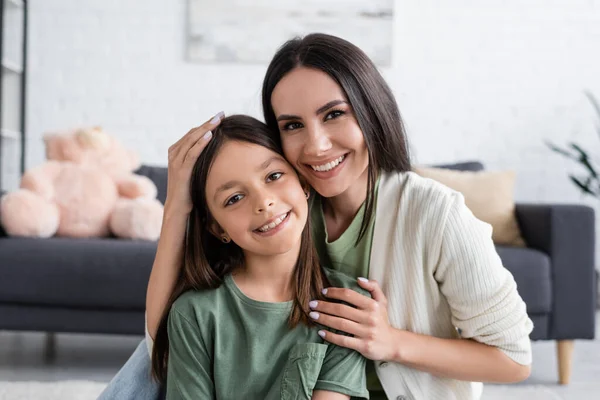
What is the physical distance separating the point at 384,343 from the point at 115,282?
4.55ft

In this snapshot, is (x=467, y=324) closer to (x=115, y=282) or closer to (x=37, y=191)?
(x=115, y=282)

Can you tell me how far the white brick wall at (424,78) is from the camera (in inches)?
148

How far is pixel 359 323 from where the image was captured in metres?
1.14

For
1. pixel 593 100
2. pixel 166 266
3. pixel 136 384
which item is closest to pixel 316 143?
pixel 166 266

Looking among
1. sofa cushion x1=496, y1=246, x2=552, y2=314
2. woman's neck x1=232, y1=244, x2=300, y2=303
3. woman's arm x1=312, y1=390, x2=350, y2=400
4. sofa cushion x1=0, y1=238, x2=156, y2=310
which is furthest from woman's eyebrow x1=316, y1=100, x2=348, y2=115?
sofa cushion x1=496, y1=246, x2=552, y2=314

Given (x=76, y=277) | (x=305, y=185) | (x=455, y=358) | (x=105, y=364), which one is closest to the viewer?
(x=455, y=358)

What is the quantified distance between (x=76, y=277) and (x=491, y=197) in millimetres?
1557

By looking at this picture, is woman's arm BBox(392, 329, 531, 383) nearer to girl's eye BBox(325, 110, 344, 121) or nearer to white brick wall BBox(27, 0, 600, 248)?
girl's eye BBox(325, 110, 344, 121)

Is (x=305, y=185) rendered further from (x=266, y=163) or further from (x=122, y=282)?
(x=122, y=282)

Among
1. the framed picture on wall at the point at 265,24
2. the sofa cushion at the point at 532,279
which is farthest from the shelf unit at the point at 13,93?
the sofa cushion at the point at 532,279

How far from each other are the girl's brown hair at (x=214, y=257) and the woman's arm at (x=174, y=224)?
12mm

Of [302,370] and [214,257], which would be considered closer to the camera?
[302,370]

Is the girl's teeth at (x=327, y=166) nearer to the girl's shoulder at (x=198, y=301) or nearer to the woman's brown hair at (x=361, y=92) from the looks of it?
the woman's brown hair at (x=361, y=92)

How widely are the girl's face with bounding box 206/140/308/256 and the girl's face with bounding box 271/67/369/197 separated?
0.15ft
